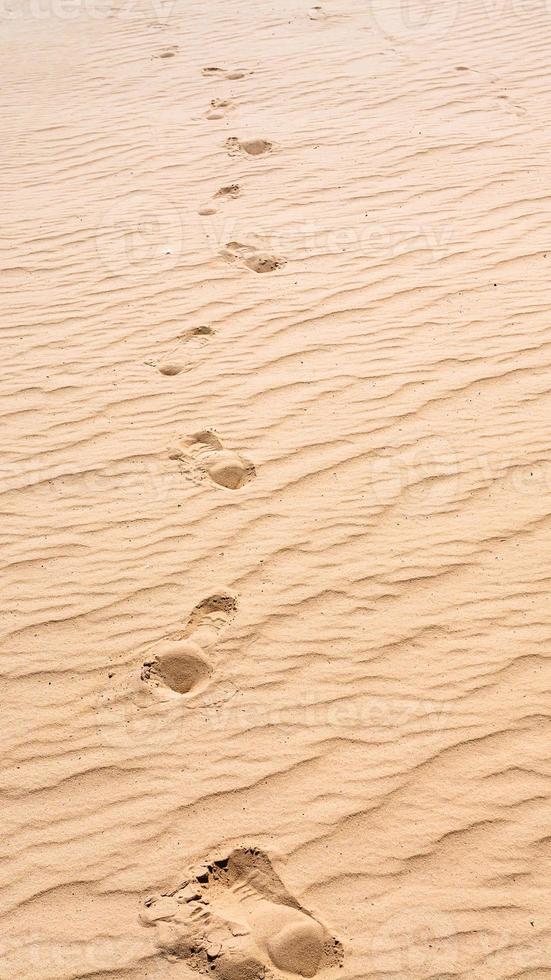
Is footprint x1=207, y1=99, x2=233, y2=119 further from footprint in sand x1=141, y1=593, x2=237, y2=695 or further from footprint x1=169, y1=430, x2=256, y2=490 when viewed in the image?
footprint in sand x1=141, y1=593, x2=237, y2=695

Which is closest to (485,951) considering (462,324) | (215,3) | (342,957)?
(342,957)

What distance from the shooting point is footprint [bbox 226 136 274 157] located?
7410mm

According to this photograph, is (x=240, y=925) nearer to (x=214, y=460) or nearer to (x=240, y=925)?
(x=240, y=925)

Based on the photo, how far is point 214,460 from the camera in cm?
420

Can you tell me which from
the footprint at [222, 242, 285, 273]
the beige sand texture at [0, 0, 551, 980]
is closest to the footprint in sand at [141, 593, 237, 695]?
the beige sand texture at [0, 0, 551, 980]

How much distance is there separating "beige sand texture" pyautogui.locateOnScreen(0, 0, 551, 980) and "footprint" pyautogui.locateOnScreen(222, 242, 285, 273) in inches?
1.2

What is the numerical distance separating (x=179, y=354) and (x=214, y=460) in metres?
1.04

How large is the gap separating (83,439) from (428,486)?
66.4 inches

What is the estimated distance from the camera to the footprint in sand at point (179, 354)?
489cm

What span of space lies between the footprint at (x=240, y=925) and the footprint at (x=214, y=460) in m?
1.78

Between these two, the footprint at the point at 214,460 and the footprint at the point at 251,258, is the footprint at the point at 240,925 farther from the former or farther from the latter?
the footprint at the point at 251,258

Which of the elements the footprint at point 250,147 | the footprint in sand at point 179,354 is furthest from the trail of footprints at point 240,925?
the footprint at point 250,147

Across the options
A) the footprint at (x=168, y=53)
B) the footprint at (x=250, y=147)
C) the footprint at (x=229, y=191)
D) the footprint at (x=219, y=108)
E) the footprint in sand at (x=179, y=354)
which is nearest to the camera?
the footprint in sand at (x=179, y=354)

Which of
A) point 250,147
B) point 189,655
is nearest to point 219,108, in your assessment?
point 250,147
